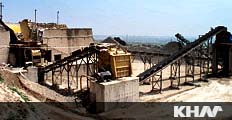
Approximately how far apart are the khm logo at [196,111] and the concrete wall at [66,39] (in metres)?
19.6

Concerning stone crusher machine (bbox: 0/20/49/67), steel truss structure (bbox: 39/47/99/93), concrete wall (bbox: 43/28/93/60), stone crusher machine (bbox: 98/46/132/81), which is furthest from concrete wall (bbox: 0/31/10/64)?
stone crusher machine (bbox: 98/46/132/81)

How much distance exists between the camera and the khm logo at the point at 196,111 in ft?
74.2

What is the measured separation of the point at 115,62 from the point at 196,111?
7252 mm

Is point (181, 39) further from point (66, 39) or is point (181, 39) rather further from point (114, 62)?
point (114, 62)

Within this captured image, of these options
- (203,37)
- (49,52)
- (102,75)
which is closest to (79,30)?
(49,52)

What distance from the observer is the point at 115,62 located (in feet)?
85.7

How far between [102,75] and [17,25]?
1968 cm

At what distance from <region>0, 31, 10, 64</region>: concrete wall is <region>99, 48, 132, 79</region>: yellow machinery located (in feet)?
41.8

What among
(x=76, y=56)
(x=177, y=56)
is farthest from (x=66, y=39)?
(x=177, y=56)

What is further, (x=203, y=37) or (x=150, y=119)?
(x=203, y=37)

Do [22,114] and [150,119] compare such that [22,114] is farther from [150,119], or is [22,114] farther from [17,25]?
[17,25]

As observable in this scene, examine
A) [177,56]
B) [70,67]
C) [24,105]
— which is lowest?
[24,105]

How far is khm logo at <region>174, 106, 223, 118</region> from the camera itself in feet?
74.2

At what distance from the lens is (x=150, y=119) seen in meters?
22.3
